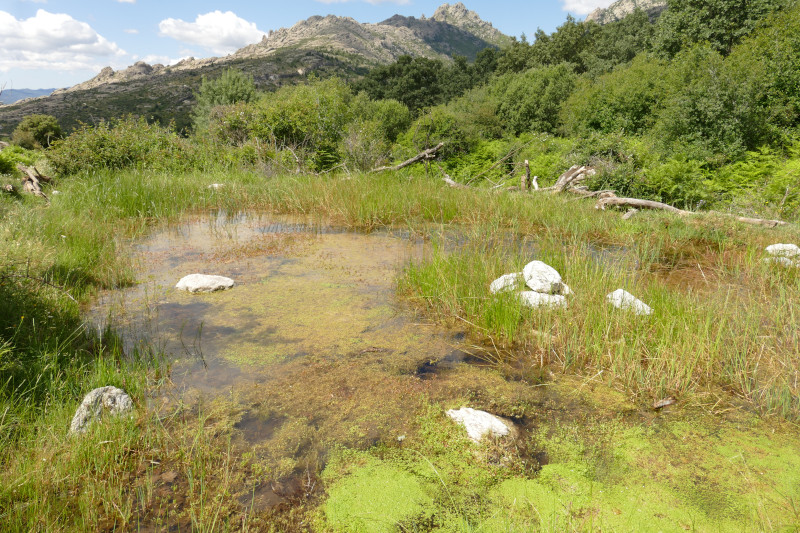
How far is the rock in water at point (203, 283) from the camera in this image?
4.39m

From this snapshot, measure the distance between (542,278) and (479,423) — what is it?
73.2 inches

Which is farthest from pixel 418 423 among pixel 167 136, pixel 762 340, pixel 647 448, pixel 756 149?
pixel 756 149

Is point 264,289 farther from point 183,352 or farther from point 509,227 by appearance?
point 509,227

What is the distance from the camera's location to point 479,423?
237cm

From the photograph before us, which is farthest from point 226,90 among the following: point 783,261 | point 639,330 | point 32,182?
point 639,330

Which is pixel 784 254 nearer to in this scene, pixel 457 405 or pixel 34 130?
pixel 457 405

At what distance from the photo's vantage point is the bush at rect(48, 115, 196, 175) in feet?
31.5

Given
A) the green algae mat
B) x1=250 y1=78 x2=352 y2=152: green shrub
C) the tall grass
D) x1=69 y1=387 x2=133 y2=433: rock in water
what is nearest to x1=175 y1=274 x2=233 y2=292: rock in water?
the green algae mat

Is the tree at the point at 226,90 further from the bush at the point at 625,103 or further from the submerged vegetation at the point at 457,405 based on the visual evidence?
the submerged vegetation at the point at 457,405

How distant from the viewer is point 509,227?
6.73 meters

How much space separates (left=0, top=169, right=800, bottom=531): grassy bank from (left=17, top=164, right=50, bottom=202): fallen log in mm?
2217

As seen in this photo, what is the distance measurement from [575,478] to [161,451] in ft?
6.37

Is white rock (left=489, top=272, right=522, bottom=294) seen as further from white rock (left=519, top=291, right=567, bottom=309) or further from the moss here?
the moss

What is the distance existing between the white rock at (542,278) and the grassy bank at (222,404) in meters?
0.14
